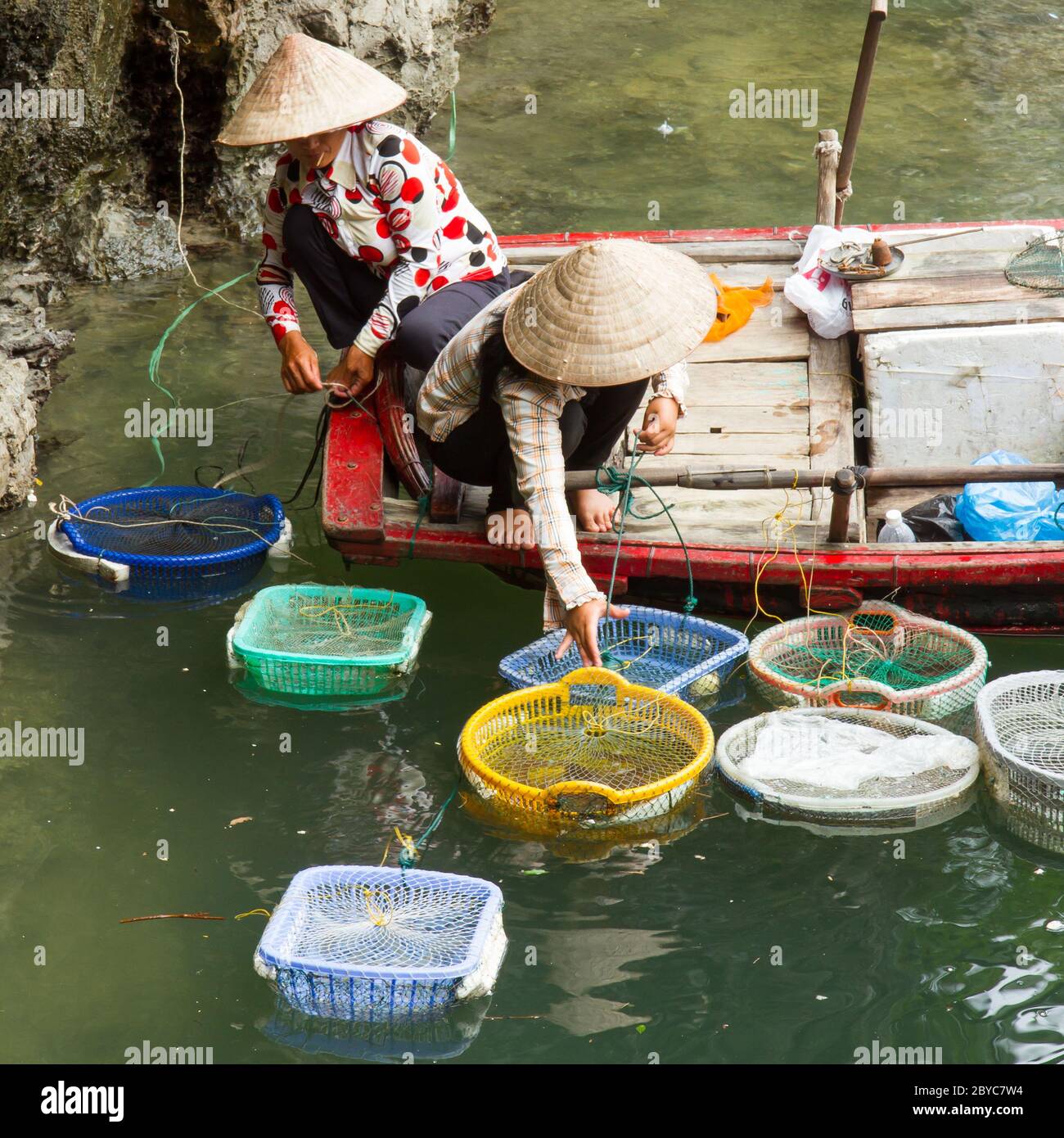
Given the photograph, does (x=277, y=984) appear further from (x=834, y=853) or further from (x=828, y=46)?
(x=828, y=46)

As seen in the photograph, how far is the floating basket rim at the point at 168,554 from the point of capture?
4.54 metres

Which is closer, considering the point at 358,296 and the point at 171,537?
the point at 358,296

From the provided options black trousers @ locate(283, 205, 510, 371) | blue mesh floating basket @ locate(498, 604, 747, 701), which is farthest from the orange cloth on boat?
blue mesh floating basket @ locate(498, 604, 747, 701)

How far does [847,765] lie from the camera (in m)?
3.66

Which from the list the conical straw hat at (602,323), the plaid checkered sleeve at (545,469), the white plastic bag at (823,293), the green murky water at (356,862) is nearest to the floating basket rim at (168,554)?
the green murky water at (356,862)

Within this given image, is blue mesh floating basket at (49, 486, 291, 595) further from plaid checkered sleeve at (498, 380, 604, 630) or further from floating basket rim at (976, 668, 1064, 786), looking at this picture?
floating basket rim at (976, 668, 1064, 786)

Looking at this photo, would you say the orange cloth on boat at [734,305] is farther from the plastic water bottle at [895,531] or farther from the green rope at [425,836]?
the green rope at [425,836]

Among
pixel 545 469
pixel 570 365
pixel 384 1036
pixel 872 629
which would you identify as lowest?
pixel 384 1036

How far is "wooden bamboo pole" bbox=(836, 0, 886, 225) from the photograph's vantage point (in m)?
5.02

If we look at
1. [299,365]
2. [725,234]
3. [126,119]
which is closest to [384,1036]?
[299,365]

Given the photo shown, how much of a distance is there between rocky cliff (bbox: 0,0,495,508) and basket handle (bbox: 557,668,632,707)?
2.79 m

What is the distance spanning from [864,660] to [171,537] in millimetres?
2349

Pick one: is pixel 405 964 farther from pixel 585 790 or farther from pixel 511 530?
pixel 511 530

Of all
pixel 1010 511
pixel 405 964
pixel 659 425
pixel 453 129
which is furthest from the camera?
pixel 453 129
